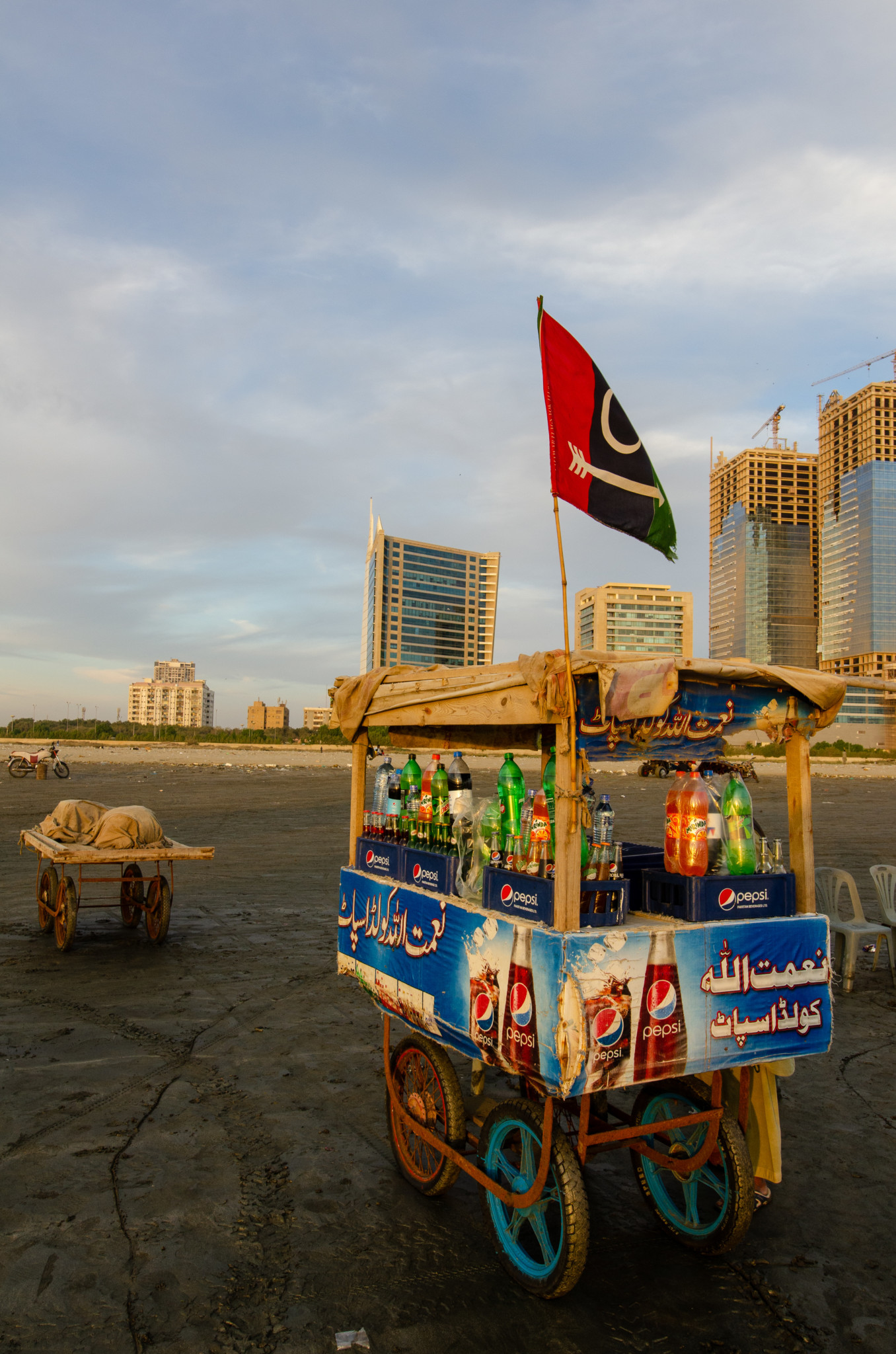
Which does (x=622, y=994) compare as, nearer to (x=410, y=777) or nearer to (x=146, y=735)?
(x=410, y=777)

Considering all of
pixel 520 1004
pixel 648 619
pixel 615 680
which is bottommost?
pixel 520 1004

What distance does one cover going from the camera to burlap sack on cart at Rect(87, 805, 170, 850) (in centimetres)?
883

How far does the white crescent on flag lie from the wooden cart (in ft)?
21.8

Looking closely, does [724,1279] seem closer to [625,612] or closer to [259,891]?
[259,891]

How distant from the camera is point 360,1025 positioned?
683 centimetres

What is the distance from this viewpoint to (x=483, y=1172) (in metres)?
3.75

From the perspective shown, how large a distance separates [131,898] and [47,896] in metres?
0.93

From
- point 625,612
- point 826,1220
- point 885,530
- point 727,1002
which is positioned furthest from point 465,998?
point 885,530

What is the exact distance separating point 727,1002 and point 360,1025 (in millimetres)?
4215

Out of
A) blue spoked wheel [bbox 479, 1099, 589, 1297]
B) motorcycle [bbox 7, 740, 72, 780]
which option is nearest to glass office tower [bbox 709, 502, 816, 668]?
motorcycle [bbox 7, 740, 72, 780]

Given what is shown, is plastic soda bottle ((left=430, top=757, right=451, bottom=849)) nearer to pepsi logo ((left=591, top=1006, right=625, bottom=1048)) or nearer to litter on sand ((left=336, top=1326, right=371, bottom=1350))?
pepsi logo ((left=591, top=1006, right=625, bottom=1048))

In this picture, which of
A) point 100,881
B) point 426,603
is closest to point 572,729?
point 100,881

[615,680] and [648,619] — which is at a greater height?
[648,619]

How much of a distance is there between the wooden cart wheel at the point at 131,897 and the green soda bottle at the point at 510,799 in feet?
24.1
